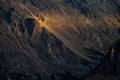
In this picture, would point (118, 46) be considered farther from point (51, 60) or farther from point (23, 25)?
point (23, 25)

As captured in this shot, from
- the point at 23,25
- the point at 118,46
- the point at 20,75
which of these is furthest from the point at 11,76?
the point at 118,46

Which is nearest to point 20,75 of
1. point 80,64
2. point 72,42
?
point 80,64

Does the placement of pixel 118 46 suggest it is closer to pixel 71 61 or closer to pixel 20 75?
pixel 20 75

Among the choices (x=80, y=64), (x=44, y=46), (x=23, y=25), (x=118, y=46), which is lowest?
(x=80, y=64)

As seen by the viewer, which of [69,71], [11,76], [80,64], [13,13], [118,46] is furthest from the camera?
[13,13]

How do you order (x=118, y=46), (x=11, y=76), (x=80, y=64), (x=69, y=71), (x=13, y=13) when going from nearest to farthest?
(x=118, y=46) < (x=11, y=76) < (x=69, y=71) < (x=80, y=64) < (x=13, y=13)

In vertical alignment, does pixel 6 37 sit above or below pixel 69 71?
above

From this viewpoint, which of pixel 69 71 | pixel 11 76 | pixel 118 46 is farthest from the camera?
pixel 69 71

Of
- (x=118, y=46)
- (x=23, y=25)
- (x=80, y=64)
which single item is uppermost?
(x=118, y=46)

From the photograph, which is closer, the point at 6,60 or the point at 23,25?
the point at 6,60
